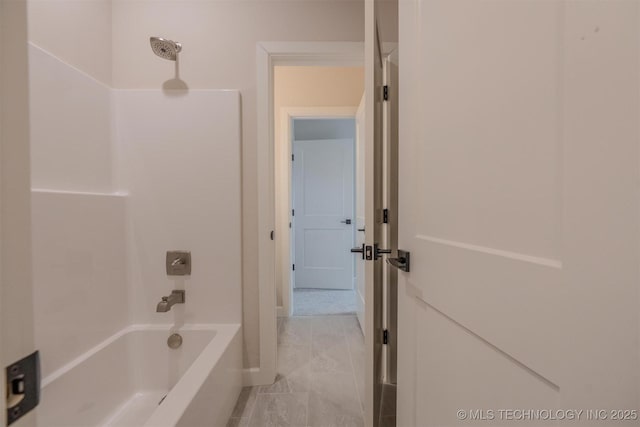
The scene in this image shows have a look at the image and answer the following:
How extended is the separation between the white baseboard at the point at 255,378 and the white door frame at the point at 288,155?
1003mm

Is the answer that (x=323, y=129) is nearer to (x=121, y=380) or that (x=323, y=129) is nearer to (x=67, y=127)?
(x=67, y=127)

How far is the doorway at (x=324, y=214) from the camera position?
342cm

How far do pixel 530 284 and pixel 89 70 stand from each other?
2.11m

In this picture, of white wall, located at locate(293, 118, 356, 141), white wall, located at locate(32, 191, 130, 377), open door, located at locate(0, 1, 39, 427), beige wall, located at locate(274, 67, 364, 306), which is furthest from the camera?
white wall, located at locate(293, 118, 356, 141)

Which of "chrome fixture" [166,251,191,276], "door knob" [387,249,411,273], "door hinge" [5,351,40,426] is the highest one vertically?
"door knob" [387,249,411,273]

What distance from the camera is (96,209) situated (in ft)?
4.41

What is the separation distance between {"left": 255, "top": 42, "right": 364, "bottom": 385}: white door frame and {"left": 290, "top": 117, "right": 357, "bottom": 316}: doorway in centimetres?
175

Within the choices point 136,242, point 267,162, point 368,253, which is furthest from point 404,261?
point 136,242

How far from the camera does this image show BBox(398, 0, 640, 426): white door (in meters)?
0.34

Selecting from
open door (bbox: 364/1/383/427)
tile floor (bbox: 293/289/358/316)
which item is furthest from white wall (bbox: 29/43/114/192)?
tile floor (bbox: 293/289/358/316)

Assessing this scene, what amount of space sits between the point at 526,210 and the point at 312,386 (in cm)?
162

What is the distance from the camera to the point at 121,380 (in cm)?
139

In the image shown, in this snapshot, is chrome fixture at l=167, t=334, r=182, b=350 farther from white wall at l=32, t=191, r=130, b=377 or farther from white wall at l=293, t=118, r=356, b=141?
white wall at l=293, t=118, r=356, b=141

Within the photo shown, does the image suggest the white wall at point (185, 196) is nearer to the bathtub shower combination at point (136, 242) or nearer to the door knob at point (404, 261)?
the bathtub shower combination at point (136, 242)
